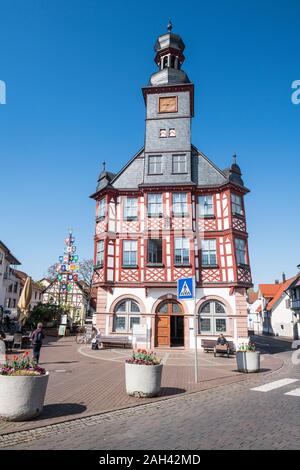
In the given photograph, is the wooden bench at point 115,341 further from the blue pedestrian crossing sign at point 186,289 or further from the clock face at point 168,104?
the clock face at point 168,104

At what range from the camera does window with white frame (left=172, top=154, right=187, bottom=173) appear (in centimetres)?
2525

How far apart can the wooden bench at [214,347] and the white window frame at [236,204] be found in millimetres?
9332

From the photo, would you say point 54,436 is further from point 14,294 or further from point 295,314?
point 14,294

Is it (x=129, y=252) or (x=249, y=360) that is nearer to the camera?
(x=249, y=360)

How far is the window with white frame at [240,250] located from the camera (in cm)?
2331

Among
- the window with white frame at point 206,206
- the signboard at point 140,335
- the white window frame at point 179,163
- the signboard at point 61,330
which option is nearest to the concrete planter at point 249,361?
the signboard at point 140,335

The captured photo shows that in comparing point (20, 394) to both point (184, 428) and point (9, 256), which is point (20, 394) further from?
point (9, 256)

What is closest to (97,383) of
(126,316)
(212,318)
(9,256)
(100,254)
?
(126,316)

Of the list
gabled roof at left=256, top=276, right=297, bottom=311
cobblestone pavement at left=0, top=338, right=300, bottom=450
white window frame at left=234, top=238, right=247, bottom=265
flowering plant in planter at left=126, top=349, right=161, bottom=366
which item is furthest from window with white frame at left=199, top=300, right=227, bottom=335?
gabled roof at left=256, top=276, right=297, bottom=311

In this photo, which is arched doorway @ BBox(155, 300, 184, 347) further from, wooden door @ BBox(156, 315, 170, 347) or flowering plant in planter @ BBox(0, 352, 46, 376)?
flowering plant in planter @ BBox(0, 352, 46, 376)

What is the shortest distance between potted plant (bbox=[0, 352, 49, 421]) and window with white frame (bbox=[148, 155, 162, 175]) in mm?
20558

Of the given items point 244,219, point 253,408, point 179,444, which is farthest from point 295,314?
point 179,444

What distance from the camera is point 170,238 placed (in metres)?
23.7

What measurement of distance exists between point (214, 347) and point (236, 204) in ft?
34.8
